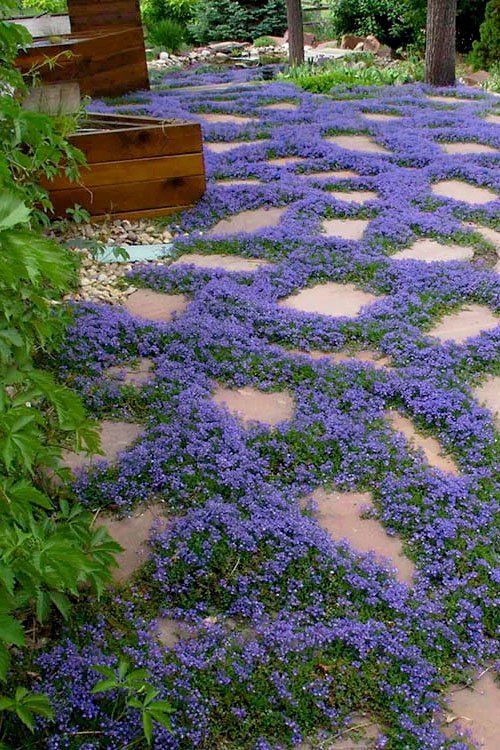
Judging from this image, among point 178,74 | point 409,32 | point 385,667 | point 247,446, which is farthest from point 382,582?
point 409,32

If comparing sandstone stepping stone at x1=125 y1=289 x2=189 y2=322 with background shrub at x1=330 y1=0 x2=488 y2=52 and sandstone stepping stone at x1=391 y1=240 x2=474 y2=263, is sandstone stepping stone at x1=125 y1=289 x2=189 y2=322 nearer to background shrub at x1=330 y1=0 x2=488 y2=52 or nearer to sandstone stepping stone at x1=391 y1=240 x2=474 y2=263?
sandstone stepping stone at x1=391 y1=240 x2=474 y2=263

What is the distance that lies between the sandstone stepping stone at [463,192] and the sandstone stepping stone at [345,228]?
78cm

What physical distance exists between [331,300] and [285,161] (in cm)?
258

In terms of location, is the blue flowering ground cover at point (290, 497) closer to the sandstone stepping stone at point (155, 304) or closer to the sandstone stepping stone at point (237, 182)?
the sandstone stepping stone at point (155, 304)

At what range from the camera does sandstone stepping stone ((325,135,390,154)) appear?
6.35 m

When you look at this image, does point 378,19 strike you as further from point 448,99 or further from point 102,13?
point 448,99

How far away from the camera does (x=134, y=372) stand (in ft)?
11.1

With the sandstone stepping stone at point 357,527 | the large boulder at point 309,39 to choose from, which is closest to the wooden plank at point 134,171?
the sandstone stepping stone at point 357,527

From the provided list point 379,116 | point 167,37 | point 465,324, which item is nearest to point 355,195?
point 465,324

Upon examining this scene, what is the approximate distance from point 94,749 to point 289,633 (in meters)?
0.61

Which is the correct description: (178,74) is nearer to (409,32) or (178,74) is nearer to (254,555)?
(409,32)

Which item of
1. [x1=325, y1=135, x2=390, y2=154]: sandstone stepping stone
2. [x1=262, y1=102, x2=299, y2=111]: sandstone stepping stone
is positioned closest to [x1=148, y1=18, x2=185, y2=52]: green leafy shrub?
[x1=262, y1=102, x2=299, y2=111]: sandstone stepping stone

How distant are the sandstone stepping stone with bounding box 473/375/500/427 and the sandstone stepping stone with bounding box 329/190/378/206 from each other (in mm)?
2367

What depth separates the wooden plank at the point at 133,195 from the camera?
5008mm
